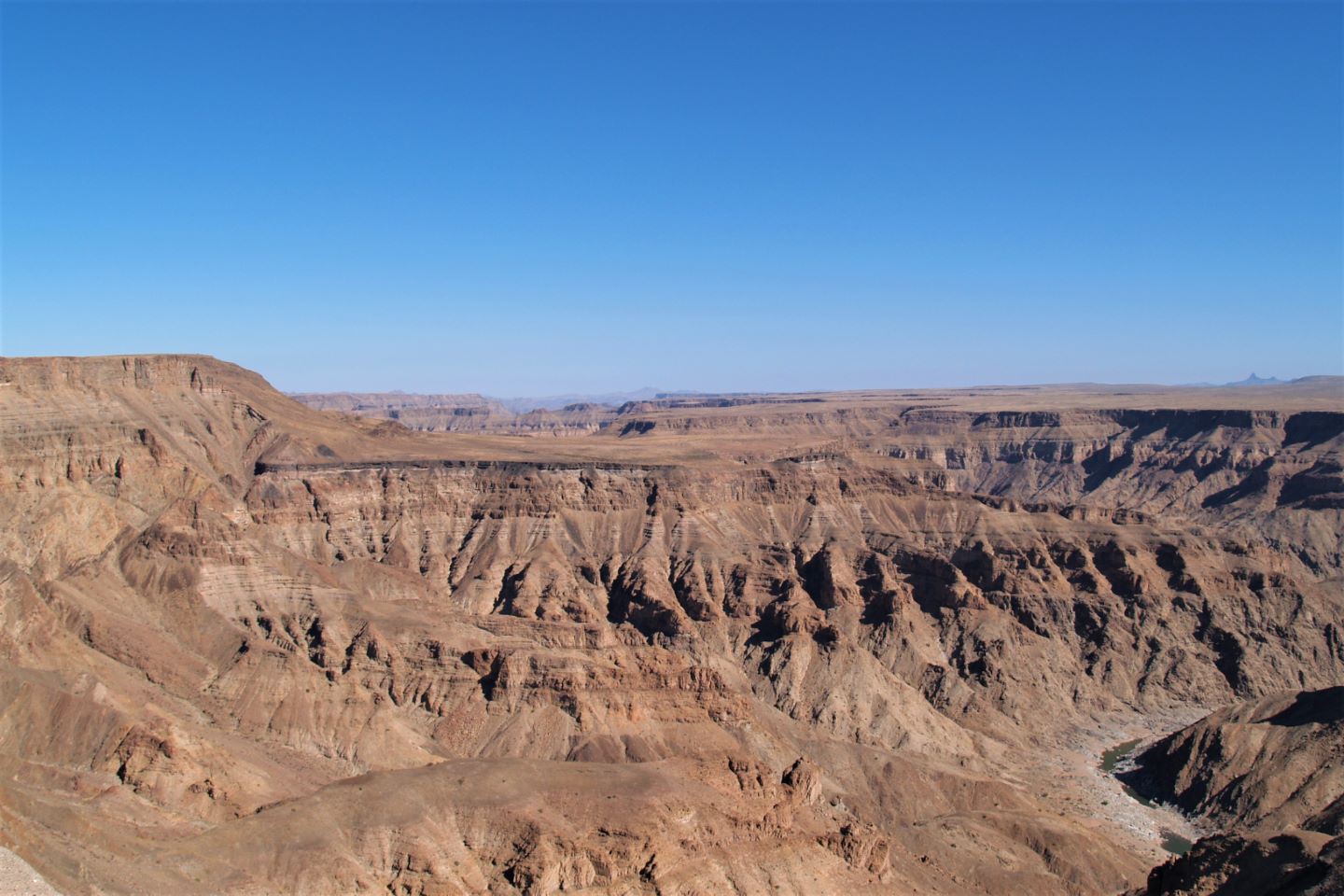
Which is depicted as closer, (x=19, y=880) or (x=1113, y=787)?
(x=19, y=880)

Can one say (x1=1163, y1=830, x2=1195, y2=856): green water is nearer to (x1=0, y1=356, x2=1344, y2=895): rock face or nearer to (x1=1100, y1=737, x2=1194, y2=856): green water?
(x1=1100, y1=737, x2=1194, y2=856): green water

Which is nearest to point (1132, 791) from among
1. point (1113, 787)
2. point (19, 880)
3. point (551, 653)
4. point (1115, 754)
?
point (1113, 787)

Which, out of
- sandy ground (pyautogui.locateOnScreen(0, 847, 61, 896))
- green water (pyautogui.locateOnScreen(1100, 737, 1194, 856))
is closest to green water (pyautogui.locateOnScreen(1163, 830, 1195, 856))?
green water (pyautogui.locateOnScreen(1100, 737, 1194, 856))

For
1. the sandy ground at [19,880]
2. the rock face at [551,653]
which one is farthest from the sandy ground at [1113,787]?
the sandy ground at [19,880]

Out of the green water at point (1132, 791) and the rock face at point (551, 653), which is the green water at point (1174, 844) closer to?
the green water at point (1132, 791)

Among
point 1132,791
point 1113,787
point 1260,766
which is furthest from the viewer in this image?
point 1113,787

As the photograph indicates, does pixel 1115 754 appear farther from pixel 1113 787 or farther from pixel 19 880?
pixel 19 880

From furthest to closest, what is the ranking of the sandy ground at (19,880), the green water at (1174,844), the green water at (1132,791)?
the green water at (1132,791) → the green water at (1174,844) → the sandy ground at (19,880)
